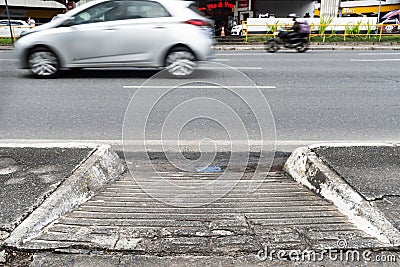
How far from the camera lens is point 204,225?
2.23 meters

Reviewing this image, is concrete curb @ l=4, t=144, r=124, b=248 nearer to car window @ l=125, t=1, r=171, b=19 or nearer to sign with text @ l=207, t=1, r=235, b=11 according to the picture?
car window @ l=125, t=1, r=171, b=19

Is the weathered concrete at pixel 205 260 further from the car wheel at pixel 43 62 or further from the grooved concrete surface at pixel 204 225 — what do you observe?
the car wheel at pixel 43 62

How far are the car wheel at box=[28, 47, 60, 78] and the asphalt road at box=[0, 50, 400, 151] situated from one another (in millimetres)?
249

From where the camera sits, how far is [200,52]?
25.9 ft

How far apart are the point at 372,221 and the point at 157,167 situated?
206cm

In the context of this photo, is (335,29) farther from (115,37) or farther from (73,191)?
(73,191)

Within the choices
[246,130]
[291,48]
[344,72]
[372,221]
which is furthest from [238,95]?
[291,48]

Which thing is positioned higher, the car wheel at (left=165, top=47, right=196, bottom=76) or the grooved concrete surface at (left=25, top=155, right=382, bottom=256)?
the car wheel at (left=165, top=47, right=196, bottom=76)

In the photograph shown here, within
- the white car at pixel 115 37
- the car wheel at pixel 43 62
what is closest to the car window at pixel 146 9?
the white car at pixel 115 37

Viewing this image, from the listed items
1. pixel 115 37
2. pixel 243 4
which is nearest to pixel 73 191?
pixel 115 37

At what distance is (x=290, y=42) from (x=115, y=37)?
29.1 feet

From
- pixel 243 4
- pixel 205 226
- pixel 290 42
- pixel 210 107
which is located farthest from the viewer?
pixel 243 4

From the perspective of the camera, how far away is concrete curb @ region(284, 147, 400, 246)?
209cm

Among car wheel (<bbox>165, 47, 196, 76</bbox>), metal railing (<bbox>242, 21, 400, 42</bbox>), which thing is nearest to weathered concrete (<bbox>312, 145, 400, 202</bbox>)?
car wheel (<bbox>165, 47, 196, 76</bbox>)
